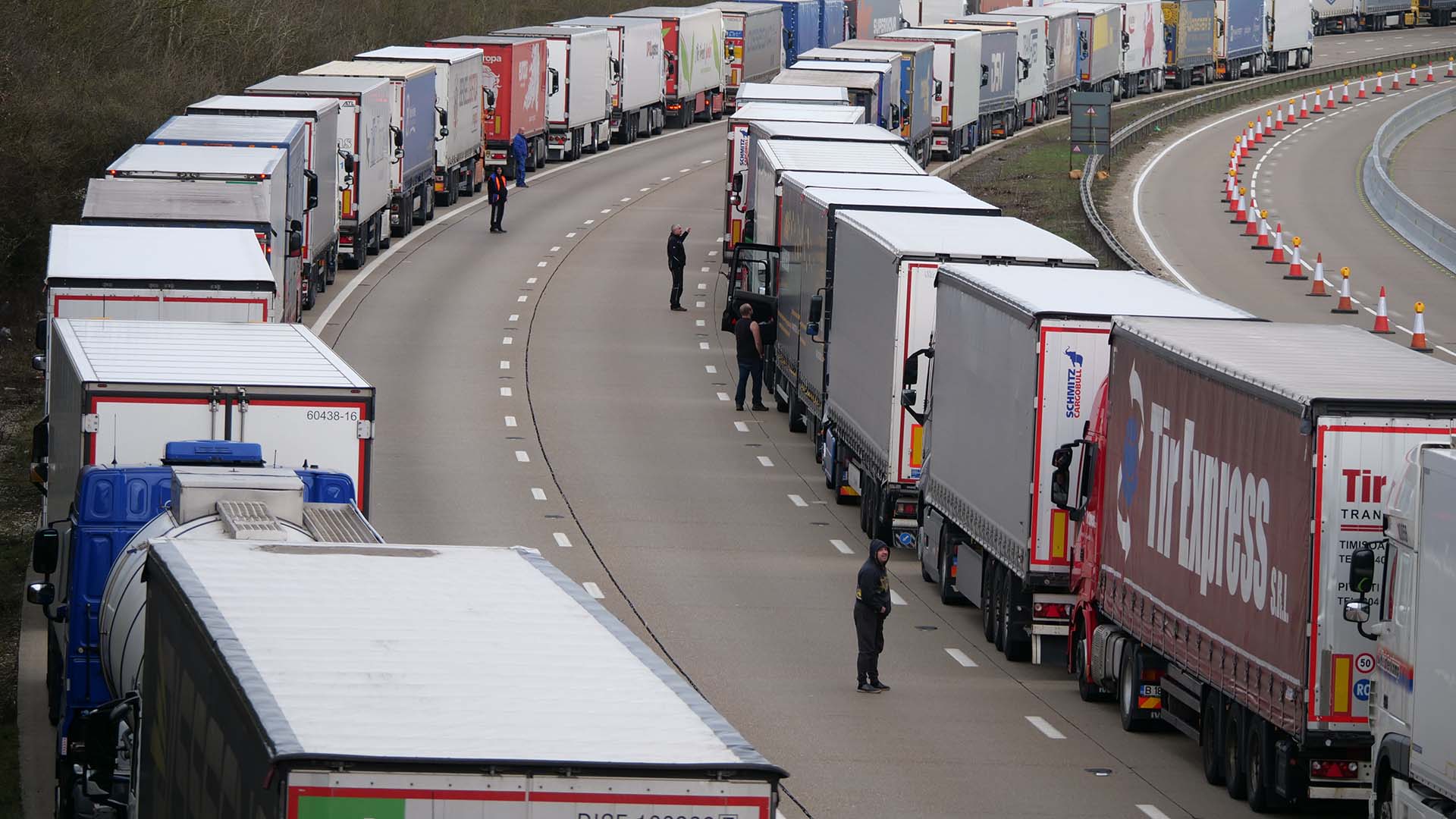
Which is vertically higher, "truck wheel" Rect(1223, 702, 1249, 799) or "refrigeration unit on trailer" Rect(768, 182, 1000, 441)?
"refrigeration unit on trailer" Rect(768, 182, 1000, 441)

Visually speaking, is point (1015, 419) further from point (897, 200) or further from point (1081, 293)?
point (897, 200)

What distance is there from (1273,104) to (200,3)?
41.3 meters

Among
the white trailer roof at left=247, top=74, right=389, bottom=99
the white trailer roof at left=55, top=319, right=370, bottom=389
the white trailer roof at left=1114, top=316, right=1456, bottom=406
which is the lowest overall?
the white trailer roof at left=55, top=319, right=370, bottom=389

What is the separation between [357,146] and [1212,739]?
2883 centimetres

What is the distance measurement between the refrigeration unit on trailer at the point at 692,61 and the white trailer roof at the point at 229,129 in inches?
1333

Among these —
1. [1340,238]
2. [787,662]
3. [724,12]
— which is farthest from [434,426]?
[724,12]

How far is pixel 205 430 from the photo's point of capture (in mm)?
16547

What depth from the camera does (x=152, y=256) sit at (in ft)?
78.5

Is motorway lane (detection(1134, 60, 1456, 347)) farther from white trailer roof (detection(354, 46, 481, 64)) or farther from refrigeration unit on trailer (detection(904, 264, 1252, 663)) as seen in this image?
refrigeration unit on trailer (detection(904, 264, 1252, 663))

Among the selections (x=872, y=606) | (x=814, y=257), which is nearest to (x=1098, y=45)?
(x=814, y=257)

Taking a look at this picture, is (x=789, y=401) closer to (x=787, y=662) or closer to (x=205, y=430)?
(x=787, y=662)

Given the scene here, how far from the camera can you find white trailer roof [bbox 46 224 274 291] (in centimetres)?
2305

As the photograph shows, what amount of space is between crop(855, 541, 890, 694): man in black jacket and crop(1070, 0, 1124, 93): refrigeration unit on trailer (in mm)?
64166

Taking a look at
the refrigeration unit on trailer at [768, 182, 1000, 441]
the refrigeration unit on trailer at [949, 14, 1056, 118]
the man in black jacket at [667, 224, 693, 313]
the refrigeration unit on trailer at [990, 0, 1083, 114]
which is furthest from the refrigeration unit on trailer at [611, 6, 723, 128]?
the refrigeration unit on trailer at [768, 182, 1000, 441]
